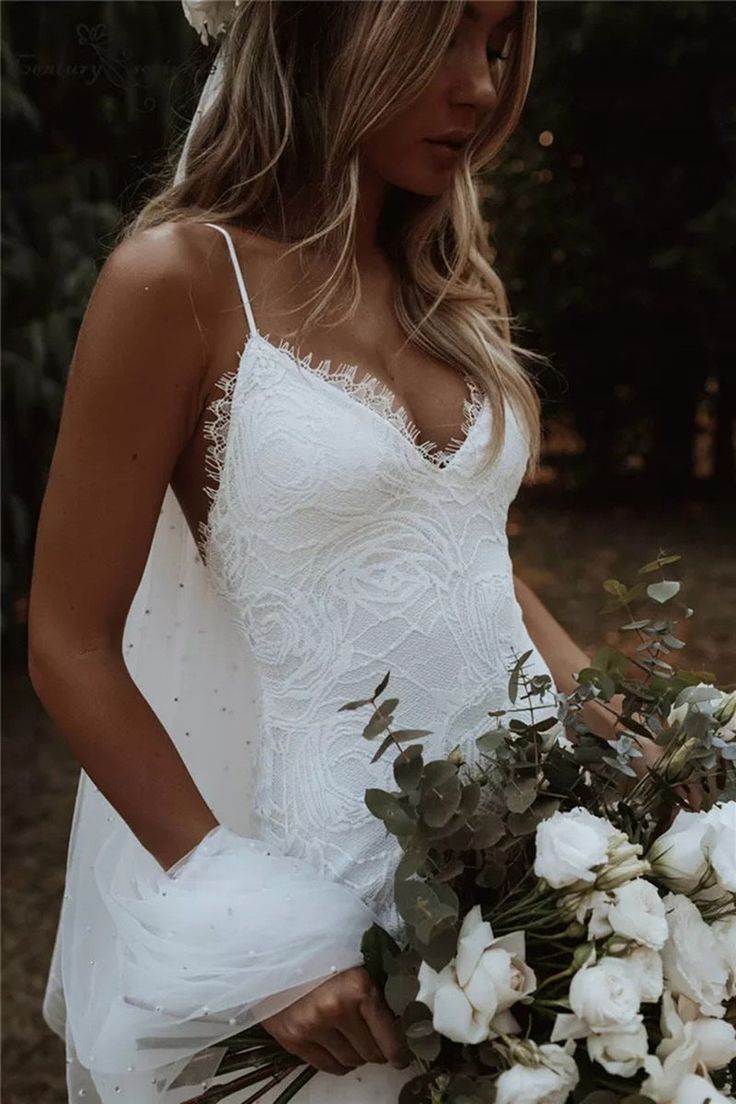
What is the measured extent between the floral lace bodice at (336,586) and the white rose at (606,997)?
0.33 m

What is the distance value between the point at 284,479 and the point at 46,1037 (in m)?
2.93

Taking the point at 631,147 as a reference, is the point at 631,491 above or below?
below

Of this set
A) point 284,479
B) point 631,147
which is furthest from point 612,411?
point 284,479

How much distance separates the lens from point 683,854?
126 centimetres

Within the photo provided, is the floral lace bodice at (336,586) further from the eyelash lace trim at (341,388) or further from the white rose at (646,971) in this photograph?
the white rose at (646,971)

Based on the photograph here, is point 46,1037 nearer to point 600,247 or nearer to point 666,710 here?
point 666,710

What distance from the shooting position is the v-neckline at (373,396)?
1.51 metres

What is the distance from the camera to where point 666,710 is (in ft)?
4.60

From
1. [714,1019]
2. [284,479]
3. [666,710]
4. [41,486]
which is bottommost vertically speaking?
[41,486]

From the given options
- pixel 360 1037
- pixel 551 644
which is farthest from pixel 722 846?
pixel 551 644

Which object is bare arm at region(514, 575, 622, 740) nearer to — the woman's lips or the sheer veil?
the sheer veil

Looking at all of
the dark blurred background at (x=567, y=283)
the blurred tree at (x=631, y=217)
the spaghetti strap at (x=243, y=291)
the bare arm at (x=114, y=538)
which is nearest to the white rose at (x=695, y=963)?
the bare arm at (x=114, y=538)

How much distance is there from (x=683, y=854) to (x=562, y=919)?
0.14m

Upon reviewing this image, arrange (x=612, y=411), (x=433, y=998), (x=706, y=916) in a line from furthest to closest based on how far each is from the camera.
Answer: (x=612, y=411) < (x=706, y=916) < (x=433, y=998)
